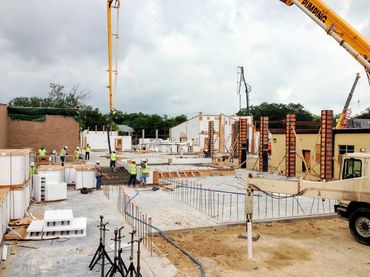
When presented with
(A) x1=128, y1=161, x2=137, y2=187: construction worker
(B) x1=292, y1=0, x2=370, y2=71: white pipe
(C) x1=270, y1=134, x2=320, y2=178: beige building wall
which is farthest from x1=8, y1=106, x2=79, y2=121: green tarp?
(B) x1=292, y1=0, x2=370, y2=71: white pipe

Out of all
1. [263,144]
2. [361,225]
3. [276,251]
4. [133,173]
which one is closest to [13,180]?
[133,173]

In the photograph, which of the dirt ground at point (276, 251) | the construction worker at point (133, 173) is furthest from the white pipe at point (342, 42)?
the construction worker at point (133, 173)

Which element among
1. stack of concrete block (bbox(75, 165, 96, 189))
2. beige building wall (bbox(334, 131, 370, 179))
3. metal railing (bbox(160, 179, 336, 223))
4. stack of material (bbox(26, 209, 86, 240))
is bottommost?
metal railing (bbox(160, 179, 336, 223))

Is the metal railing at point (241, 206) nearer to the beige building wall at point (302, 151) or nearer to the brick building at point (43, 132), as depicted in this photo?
the beige building wall at point (302, 151)

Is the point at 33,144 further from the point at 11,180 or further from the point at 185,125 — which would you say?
the point at 185,125

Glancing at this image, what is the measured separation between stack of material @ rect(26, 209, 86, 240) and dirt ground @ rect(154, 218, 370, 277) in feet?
8.03

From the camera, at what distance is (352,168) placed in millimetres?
11172

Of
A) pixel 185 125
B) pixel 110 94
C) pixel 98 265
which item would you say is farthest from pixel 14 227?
pixel 185 125

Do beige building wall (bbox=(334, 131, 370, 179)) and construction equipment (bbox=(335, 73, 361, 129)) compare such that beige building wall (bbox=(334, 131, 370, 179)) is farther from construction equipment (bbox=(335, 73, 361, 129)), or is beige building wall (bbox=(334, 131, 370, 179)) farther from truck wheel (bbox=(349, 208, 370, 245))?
truck wheel (bbox=(349, 208, 370, 245))

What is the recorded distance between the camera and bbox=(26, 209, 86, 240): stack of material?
35.2ft

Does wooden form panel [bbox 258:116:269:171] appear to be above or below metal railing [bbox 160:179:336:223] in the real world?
above

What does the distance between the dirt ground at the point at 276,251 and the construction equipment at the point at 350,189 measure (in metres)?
0.65

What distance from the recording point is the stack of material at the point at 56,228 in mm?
10719

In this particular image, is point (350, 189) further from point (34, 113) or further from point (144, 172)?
point (34, 113)
